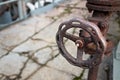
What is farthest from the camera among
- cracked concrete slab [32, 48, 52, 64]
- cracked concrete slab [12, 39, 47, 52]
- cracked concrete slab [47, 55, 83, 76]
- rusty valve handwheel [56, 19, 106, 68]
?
cracked concrete slab [12, 39, 47, 52]

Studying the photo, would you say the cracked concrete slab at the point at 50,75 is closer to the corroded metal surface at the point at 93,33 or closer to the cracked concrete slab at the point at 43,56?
the cracked concrete slab at the point at 43,56

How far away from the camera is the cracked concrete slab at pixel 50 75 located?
7.36 ft

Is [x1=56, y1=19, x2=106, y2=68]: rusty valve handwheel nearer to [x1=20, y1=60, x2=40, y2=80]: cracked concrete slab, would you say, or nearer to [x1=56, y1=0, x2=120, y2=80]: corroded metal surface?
[x1=56, y1=0, x2=120, y2=80]: corroded metal surface

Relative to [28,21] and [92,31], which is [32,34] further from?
[92,31]

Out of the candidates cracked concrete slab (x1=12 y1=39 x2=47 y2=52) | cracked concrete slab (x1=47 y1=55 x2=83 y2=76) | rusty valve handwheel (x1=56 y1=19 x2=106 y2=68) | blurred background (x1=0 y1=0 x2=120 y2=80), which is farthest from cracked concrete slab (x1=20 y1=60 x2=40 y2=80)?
rusty valve handwheel (x1=56 y1=19 x2=106 y2=68)

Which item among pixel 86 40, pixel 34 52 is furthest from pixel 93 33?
pixel 34 52

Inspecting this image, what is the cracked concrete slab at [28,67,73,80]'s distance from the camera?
2244 mm

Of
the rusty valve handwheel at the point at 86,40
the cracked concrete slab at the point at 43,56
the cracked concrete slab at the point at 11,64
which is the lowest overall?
the cracked concrete slab at the point at 11,64

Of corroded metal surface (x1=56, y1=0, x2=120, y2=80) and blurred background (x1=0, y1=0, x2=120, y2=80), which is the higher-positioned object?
corroded metal surface (x1=56, y1=0, x2=120, y2=80)

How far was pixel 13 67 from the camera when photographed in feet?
8.02

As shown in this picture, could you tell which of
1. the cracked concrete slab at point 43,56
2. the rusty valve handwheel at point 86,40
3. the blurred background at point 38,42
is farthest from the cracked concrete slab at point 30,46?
the rusty valve handwheel at point 86,40

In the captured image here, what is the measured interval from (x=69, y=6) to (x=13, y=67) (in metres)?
2.46

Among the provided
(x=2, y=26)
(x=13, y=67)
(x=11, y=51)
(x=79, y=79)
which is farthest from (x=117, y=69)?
(x=2, y=26)

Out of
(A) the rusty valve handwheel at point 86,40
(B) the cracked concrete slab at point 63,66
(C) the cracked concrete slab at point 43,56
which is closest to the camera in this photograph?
(A) the rusty valve handwheel at point 86,40
